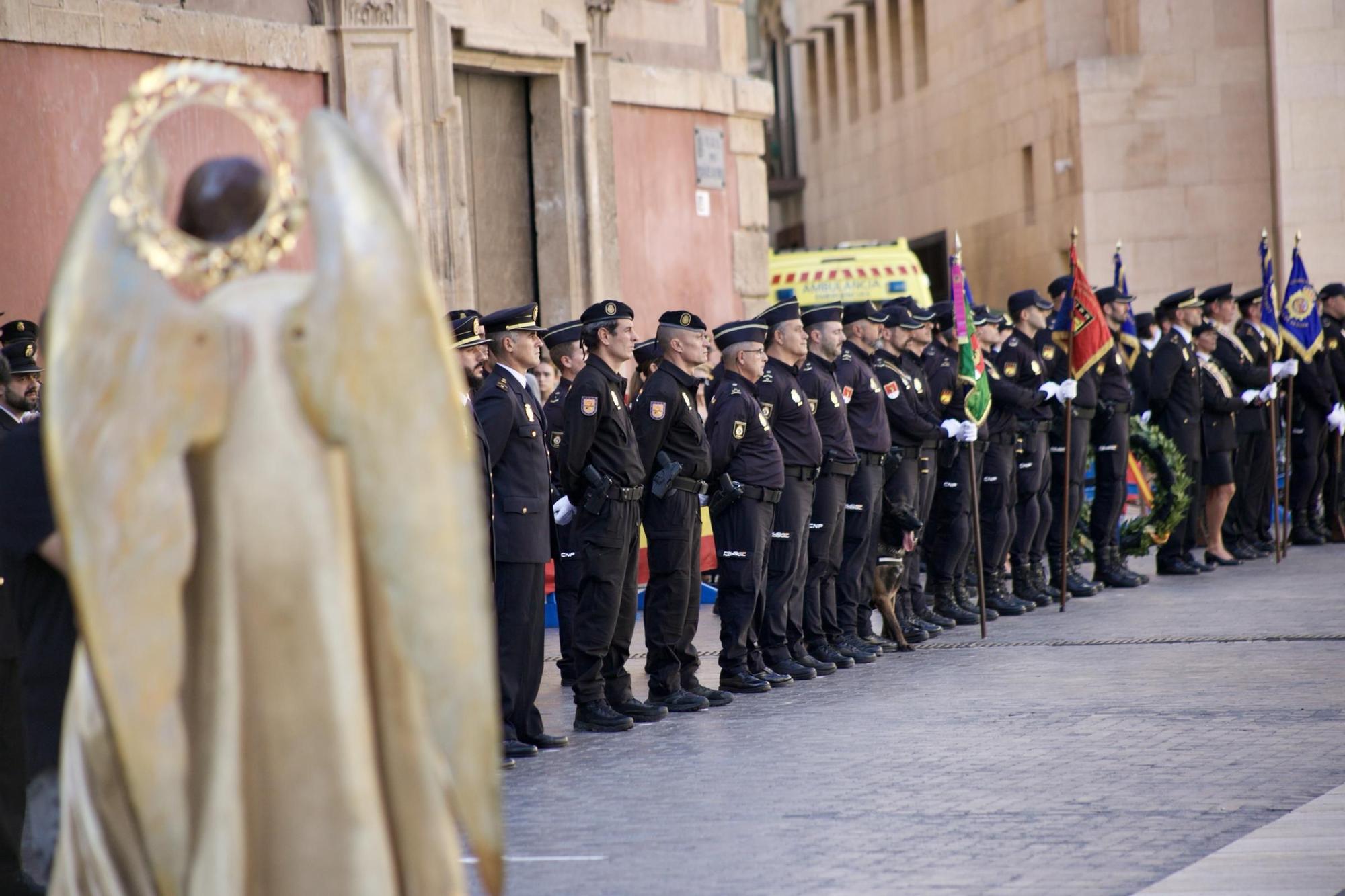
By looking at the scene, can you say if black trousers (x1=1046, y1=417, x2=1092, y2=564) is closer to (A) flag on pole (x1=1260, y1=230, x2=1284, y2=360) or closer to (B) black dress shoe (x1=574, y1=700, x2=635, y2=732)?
(A) flag on pole (x1=1260, y1=230, x2=1284, y2=360)

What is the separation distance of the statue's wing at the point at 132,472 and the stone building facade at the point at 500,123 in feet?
33.3

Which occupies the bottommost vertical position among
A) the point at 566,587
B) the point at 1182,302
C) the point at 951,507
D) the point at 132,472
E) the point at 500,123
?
the point at 566,587

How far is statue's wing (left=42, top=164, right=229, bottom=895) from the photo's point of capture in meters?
3.58

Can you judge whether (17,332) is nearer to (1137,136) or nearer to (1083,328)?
(1083,328)

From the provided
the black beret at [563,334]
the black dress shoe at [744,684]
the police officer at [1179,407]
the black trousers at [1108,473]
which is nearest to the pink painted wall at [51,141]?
the black beret at [563,334]

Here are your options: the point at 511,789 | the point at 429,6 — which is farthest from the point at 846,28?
the point at 511,789

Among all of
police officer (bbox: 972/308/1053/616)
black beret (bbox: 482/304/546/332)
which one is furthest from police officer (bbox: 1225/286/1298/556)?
black beret (bbox: 482/304/546/332)

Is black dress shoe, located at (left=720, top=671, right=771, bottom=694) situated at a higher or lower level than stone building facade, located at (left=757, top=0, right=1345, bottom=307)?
lower

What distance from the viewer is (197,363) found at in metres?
3.65

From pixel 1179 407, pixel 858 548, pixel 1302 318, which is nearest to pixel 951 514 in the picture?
pixel 858 548

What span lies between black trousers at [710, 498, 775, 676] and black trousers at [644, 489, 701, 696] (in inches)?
24.0

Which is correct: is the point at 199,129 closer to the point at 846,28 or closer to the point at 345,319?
the point at 345,319

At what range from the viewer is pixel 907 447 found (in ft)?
45.2

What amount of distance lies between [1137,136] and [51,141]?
2173 cm
